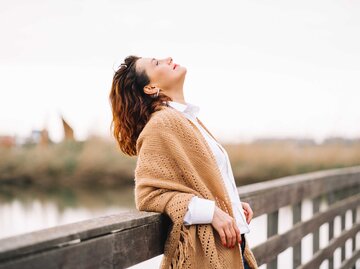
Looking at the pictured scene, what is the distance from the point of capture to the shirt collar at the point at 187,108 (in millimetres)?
1970

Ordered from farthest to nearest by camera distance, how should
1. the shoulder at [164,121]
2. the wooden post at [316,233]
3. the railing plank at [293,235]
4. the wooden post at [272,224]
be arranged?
the wooden post at [316,233]
the wooden post at [272,224]
the railing plank at [293,235]
the shoulder at [164,121]

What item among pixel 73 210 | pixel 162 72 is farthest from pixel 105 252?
pixel 73 210

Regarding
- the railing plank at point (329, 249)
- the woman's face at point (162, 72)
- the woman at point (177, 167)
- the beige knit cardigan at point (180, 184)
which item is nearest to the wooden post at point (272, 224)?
the railing plank at point (329, 249)

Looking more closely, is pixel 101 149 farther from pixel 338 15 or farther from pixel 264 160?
pixel 338 15

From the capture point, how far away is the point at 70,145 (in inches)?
578

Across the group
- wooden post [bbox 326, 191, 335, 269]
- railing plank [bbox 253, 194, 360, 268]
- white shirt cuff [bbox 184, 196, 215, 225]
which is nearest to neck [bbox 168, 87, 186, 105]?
white shirt cuff [bbox 184, 196, 215, 225]

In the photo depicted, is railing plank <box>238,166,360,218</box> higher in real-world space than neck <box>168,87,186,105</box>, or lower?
lower

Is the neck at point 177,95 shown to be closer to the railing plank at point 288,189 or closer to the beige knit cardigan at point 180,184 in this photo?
the beige knit cardigan at point 180,184

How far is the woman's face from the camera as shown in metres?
1.99

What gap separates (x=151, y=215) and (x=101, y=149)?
1253 centimetres

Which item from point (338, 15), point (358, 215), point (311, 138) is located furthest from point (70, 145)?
point (358, 215)

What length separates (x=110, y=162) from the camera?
1406 centimetres

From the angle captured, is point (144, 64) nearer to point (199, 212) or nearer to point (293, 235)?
point (199, 212)

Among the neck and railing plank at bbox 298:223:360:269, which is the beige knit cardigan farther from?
railing plank at bbox 298:223:360:269
